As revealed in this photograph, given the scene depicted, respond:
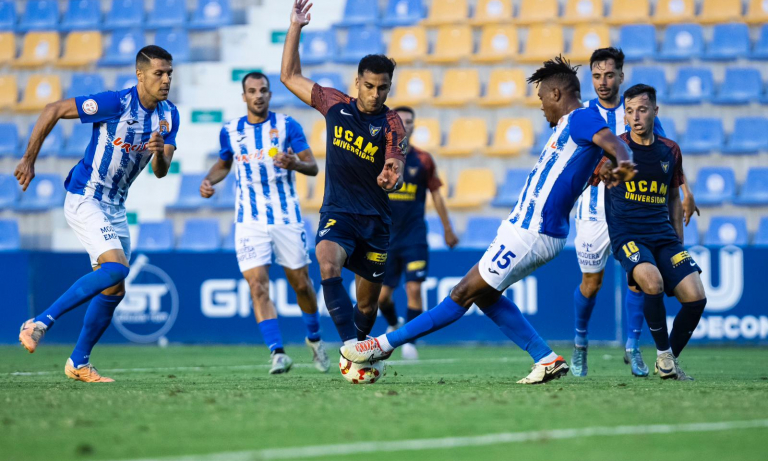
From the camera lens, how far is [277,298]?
42.0 feet

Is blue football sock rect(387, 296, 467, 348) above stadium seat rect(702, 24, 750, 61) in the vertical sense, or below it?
below

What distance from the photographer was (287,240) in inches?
350

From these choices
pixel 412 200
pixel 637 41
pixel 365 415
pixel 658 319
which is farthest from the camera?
pixel 637 41

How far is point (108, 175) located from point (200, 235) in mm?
7406

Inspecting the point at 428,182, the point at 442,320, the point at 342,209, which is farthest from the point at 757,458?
the point at 428,182

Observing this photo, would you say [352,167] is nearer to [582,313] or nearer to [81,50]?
[582,313]

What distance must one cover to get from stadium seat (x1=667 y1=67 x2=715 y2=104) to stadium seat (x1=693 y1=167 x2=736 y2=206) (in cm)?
126

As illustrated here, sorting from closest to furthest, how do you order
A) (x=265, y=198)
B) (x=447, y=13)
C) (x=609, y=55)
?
(x=609, y=55) → (x=265, y=198) → (x=447, y=13)

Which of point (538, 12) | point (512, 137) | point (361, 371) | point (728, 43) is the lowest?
point (361, 371)

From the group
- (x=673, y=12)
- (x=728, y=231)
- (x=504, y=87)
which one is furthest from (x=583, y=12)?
(x=728, y=231)

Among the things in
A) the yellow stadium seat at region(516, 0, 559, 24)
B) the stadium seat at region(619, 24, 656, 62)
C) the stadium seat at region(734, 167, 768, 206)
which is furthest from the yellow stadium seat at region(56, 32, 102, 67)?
the stadium seat at region(734, 167, 768, 206)

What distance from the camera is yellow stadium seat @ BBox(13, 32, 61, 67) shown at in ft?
55.9

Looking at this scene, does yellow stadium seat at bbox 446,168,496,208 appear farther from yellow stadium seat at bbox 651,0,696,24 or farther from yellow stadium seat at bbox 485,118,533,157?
yellow stadium seat at bbox 651,0,696,24

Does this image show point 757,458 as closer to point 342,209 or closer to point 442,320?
point 442,320
